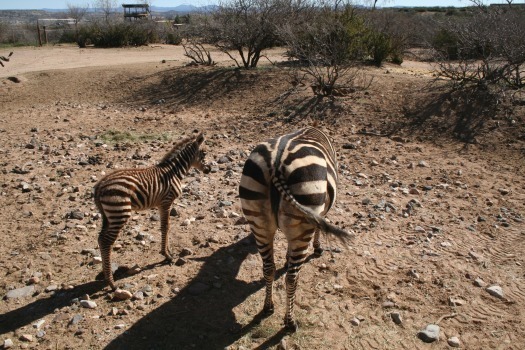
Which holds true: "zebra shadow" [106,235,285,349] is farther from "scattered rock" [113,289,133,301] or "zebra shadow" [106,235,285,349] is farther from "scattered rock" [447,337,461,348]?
"scattered rock" [447,337,461,348]

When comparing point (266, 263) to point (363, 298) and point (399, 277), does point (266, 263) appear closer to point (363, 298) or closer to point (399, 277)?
point (363, 298)

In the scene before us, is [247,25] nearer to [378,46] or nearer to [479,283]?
[378,46]

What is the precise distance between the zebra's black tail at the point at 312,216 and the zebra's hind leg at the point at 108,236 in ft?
5.97

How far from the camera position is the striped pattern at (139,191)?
4426mm

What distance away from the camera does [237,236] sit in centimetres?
572

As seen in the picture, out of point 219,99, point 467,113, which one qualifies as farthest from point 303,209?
point 219,99

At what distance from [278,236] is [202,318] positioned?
1818 millimetres

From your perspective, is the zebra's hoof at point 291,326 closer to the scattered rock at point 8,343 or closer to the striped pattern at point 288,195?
the striped pattern at point 288,195

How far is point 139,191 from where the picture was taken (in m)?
4.72

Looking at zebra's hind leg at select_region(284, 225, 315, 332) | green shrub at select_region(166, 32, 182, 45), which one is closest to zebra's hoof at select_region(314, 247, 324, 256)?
zebra's hind leg at select_region(284, 225, 315, 332)

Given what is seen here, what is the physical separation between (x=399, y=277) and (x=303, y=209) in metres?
2.07

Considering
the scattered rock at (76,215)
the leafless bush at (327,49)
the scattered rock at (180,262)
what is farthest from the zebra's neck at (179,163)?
the leafless bush at (327,49)

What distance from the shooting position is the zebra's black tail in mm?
3412

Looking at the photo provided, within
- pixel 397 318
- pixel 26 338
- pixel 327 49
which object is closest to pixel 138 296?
pixel 26 338
